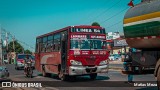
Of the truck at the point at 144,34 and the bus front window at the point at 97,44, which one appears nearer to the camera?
the truck at the point at 144,34

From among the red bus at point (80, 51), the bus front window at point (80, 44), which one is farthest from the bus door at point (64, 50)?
the bus front window at point (80, 44)

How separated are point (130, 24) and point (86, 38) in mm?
7482

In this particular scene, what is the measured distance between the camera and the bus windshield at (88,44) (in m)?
17.8

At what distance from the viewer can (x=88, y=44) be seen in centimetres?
1809

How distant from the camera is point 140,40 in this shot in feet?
34.5

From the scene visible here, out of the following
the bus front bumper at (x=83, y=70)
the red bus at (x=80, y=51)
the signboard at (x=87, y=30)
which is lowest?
the bus front bumper at (x=83, y=70)

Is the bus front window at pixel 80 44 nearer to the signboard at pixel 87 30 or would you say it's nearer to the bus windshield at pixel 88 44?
the bus windshield at pixel 88 44

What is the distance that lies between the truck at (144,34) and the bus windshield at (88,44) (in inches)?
266

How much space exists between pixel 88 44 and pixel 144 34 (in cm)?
811

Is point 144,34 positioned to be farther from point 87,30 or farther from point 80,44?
point 87,30

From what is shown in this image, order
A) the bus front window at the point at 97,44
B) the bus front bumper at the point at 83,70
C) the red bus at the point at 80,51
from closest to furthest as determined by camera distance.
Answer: the bus front bumper at the point at 83,70
the red bus at the point at 80,51
the bus front window at the point at 97,44

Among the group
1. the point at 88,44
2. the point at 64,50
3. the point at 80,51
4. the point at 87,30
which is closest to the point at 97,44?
the point at 88,44

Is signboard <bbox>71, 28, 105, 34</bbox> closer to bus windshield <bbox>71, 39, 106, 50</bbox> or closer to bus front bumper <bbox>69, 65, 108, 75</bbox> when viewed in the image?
bus windshield <bbox>71, 39, 106, 50</bbox>

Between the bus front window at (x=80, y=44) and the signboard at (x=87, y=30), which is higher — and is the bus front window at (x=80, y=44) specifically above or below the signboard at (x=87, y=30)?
below
